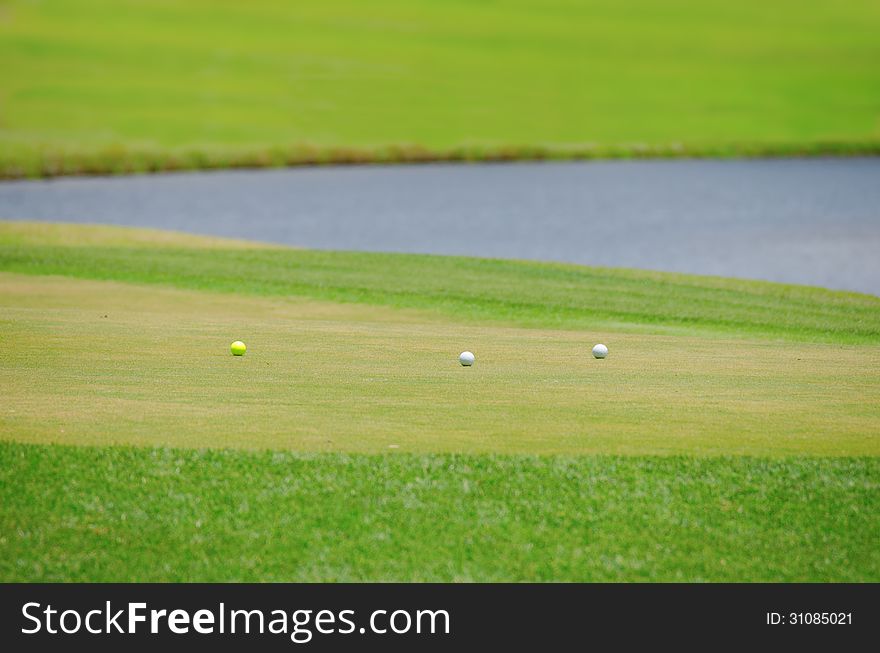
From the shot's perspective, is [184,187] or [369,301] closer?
[369,301]

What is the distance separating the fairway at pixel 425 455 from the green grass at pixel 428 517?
0.7 inches

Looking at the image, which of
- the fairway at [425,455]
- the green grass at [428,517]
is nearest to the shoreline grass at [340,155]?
the fairway at [425,455]

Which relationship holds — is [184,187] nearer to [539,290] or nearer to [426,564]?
[539,290]

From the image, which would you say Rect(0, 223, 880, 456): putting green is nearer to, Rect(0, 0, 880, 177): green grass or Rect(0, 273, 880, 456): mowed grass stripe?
Rect(0, 273, 880, 456): mowed grass stripe

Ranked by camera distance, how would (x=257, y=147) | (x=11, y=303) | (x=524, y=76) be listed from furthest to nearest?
(x=524, y=76)
(x=257, y=147)
(x=11, y=303)

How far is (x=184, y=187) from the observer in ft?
222

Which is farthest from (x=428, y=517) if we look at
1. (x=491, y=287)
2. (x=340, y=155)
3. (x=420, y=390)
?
(x=340, y=155)

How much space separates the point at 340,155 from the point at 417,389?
2790 inches

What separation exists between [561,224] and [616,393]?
125 ft

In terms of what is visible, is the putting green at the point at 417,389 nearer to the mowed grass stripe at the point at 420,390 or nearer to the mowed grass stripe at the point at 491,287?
the mowed grass stripe at the point at 420,390

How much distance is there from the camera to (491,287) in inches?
999

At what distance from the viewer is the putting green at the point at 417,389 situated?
35.2ft

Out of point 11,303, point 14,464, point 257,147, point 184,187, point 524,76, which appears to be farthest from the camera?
point 524,76

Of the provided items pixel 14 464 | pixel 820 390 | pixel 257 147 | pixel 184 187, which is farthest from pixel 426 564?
pixel 257 147
